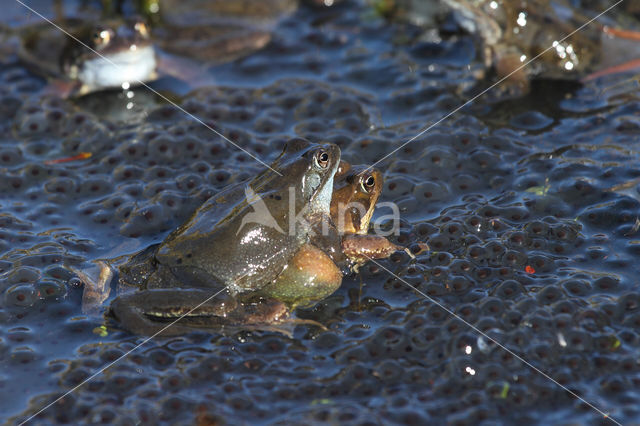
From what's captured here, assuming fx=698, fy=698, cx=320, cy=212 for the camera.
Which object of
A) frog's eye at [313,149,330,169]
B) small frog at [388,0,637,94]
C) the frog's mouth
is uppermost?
the frog's mouth

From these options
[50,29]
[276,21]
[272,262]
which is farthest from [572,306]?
[50,29]

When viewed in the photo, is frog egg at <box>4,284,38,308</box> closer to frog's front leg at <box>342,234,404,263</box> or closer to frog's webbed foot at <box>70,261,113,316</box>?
frog's webbed foot at <box>70,261,113,316</box>

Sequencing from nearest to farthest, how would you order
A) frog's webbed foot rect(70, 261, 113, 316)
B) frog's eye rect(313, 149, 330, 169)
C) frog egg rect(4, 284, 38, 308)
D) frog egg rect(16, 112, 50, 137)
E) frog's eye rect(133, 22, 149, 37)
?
frog's eye rect(313, 149, 330, 169)
frog's webbed foot rect(70, 261, 113, 316)
frog egg rect(4, 284, 38, 308)
frog egg rect(16, 112, 50, 137)
frog's eye rect(133, 22, 149, 37)

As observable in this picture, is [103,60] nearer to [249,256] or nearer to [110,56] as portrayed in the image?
[110,56]

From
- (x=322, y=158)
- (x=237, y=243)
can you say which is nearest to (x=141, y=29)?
(x=322, y=158)

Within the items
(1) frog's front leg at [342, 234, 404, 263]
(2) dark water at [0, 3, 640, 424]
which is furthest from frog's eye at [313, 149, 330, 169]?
(2) dark water at [0, 3, 640, 424]

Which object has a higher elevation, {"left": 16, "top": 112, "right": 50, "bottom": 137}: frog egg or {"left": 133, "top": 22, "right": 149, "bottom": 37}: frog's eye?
{"left": 133, "top": 22, "right": 149, "bottom": 37}: frog's eye
